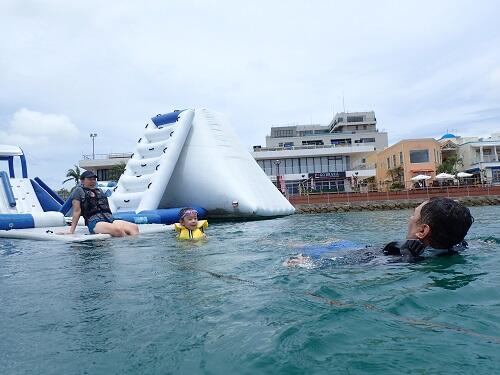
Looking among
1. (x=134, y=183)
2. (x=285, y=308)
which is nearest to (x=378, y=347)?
(x=285, y=308)

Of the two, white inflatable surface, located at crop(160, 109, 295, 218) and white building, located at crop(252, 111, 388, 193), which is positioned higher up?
white building, located at crop(252, 111, 388, 193)

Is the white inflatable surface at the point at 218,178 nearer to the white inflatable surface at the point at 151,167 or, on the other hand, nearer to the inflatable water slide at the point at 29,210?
the white inflatable surface at the point at 151,167

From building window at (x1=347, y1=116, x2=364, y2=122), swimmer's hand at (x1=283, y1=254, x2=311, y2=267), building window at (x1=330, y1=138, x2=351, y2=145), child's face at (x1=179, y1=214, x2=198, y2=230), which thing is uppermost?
building window at (x1=347, y1=116, x2=364, y2=122)

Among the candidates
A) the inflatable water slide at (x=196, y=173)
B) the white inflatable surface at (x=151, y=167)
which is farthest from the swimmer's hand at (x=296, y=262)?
the inflatable water slide at (x=196, y=173)

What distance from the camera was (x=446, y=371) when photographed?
1.62 metres

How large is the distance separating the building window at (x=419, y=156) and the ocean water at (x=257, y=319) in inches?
1266

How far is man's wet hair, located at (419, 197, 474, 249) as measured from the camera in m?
3.56

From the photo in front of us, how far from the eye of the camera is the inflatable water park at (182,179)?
12625 mm

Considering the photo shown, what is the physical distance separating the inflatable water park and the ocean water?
7.82 m

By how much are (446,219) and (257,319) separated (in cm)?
203

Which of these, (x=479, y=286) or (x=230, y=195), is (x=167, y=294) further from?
(x=230, y=195)

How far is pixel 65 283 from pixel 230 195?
30.9ft

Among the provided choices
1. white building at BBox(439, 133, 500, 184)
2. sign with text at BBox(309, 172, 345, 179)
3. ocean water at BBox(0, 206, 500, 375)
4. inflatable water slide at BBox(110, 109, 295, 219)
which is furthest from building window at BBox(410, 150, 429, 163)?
ocean water at BBox(0, 206, 500, 375)

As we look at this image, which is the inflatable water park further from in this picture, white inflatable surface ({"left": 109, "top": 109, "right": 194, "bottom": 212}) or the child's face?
the child's face
